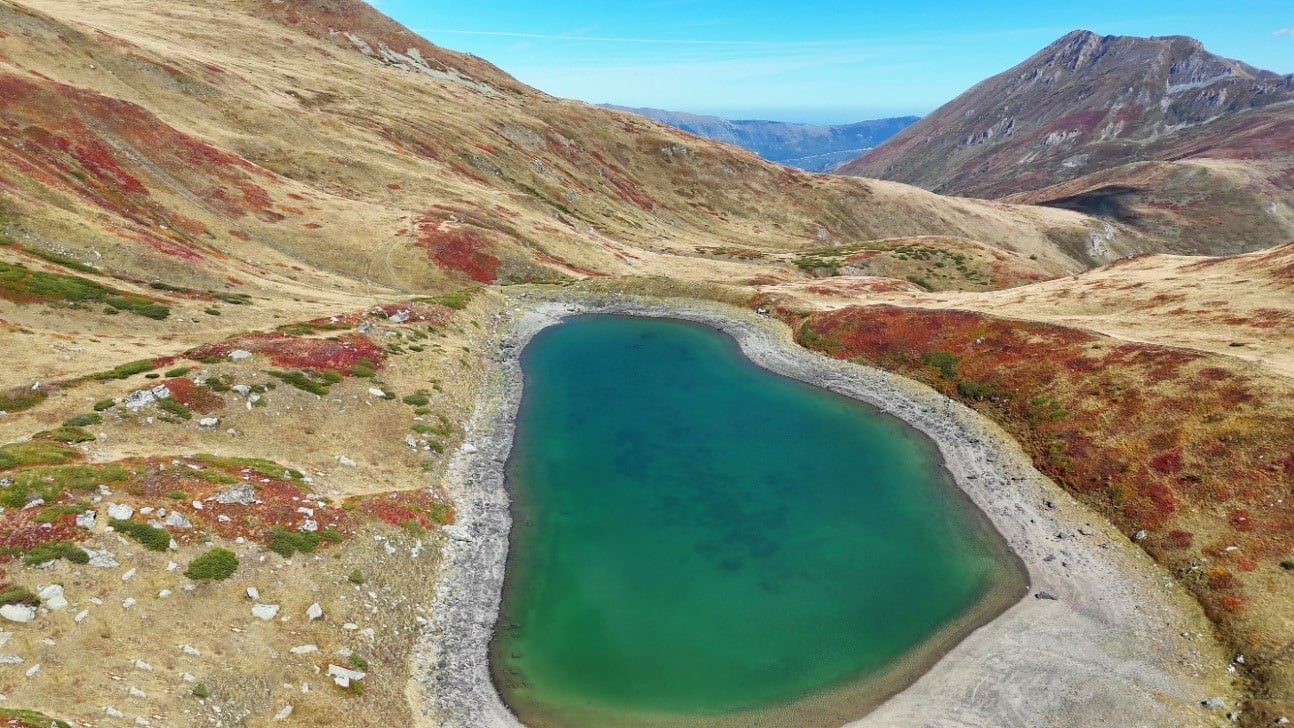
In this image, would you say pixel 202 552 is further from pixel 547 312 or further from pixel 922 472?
pixel 547 312

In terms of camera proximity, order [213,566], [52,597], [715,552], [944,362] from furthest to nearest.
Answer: [944,362]
[715,552]
[213,566]
[52,597]

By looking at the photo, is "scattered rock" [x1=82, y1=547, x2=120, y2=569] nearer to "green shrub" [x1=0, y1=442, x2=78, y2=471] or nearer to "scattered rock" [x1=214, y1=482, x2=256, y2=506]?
"scattered rock" [x1=214, y1=482, x2=256, y2=506]

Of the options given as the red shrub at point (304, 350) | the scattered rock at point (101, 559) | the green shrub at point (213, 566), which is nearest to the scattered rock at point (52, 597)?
the scattered rock at point (101, 559)

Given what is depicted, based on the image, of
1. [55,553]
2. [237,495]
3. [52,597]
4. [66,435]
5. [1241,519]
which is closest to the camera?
[52,597]

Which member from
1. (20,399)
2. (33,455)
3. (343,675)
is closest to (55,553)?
(33,455)

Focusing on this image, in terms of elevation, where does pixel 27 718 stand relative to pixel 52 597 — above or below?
above

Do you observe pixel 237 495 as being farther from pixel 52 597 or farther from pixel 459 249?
pixel 459 249

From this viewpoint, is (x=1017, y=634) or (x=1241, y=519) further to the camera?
(x=1241, y=519)
